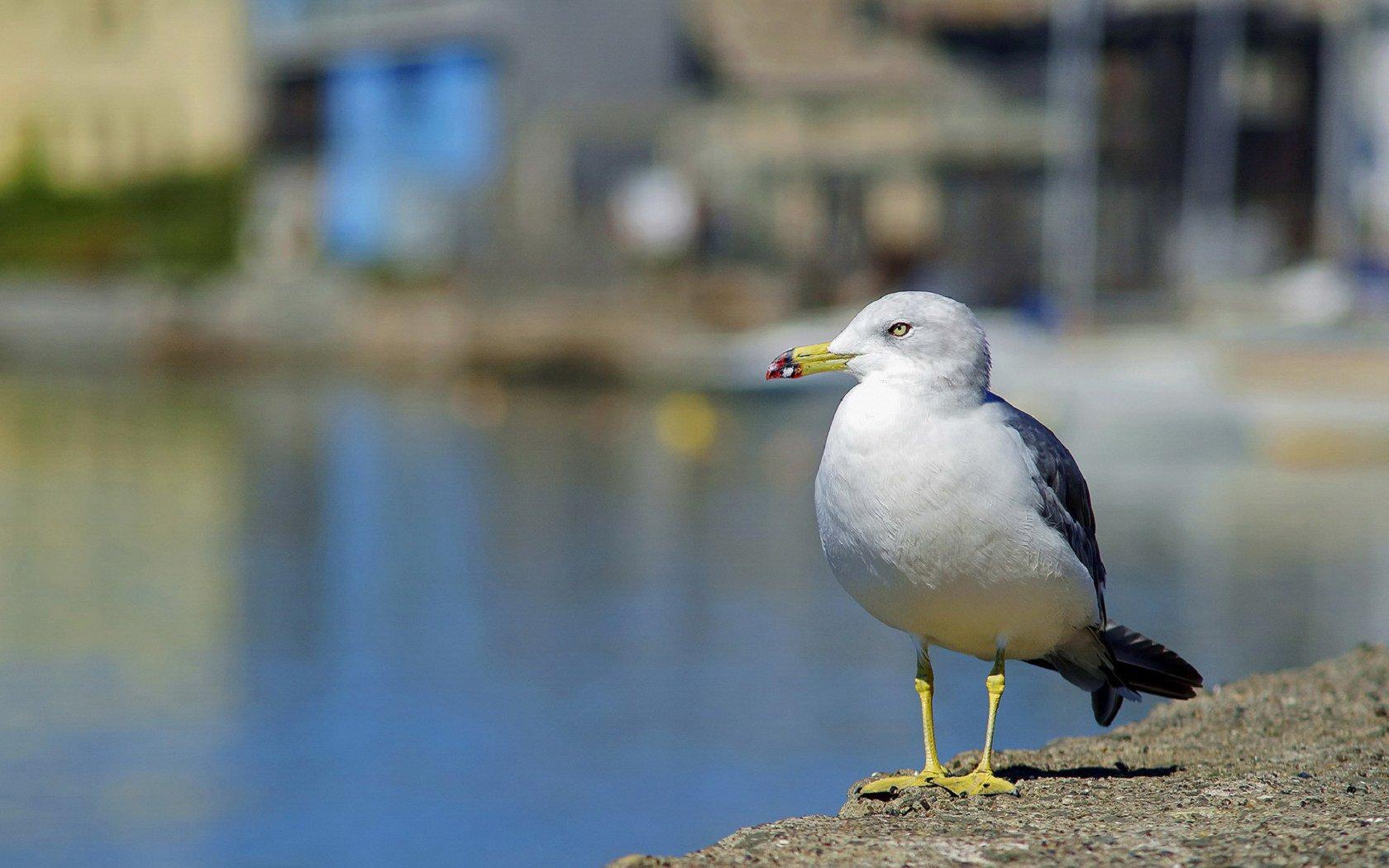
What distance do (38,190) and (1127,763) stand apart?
54.1 metres

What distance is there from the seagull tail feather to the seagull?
251mm

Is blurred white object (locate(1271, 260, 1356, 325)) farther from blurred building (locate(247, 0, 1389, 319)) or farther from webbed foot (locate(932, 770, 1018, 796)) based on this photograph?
webbed foot (locate(932, 770, 1018, 796))

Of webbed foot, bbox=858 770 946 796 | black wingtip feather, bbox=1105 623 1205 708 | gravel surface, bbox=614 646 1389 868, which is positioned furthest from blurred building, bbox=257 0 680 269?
webbed foot, bbox=858 770 946 796

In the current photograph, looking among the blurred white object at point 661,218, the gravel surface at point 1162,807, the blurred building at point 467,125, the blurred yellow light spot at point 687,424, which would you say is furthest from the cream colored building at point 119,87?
the gravel surface at point 1162,807

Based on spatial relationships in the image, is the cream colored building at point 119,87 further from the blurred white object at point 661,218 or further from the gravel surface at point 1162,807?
the gravel surface at point 1162,807

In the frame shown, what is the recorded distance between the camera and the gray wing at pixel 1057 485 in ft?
19.6

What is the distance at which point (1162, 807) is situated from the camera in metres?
5.60

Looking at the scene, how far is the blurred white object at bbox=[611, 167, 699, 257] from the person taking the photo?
45.3m

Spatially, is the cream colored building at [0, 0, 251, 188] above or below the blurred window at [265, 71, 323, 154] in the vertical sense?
above

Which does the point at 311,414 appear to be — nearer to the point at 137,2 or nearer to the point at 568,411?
the point at 568,411

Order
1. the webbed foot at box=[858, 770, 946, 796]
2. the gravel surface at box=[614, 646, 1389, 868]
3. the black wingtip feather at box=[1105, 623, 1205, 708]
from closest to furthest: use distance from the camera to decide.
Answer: the gravel surface at box=[614, 646, 1389, 868]
the webbed foot at box=[858, 770, 946, 796]
the black wingtip feather at box=[1105, 623, 1205, 708]

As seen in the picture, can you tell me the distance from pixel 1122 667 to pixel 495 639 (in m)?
9.87

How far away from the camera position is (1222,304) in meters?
37.3

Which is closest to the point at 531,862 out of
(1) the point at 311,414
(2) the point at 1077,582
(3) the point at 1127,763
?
(3) the point at 1127,763
